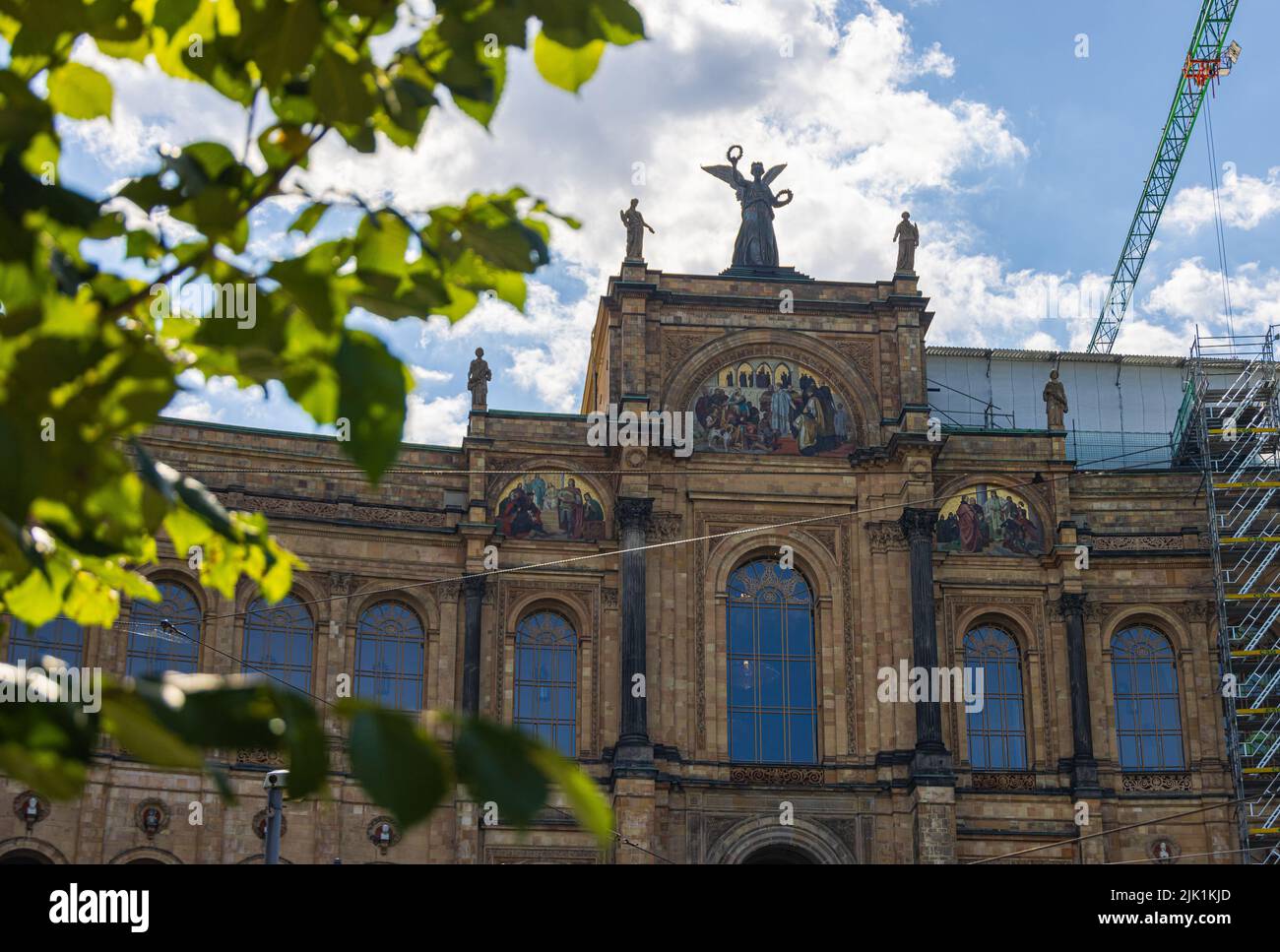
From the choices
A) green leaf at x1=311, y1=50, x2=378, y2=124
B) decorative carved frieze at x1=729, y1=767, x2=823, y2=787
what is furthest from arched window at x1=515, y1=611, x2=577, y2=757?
green leaf at x1=311, y1=50, x2=378, y2=124

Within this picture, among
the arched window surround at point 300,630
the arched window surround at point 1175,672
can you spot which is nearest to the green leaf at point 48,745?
the arched window surround at point 300,630

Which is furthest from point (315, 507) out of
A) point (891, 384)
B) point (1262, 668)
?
point (1262, 668)

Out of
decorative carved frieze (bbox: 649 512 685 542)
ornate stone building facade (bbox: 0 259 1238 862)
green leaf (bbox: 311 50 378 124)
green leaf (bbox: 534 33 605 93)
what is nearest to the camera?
green leaf (bbox: 311 50 378 124)

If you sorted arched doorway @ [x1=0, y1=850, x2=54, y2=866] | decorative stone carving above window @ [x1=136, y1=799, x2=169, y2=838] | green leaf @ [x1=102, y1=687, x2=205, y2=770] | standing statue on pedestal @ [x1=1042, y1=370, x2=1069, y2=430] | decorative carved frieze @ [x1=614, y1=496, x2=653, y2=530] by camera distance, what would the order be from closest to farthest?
green leaf @ [x1=102, y1=687, x2=205, y2=770], arched doorway @ [x1=0, y1=850, x2=54, y2=866], decorative stone carving above window @ [x1=136, y1=799, x2=169, y2=838], decorative carved frieze @ [x1=614, y1=496, x2=653, y2=530], standing statue on pedestal @ [x1=1042, y1=370, x2=1069, y2=430]

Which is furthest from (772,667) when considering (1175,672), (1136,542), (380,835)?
(1175,672)

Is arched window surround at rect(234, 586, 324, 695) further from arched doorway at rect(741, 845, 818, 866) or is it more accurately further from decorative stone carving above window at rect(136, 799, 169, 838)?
arched doorway at rect(741, 845, 818, 866)

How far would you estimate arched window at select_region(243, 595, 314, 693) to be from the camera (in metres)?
35.5

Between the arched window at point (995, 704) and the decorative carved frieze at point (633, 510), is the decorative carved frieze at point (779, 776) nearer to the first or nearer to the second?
the arched window at point (995, 704)

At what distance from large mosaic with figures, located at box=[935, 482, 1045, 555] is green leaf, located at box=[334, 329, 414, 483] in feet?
120

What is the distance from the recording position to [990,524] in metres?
38.9

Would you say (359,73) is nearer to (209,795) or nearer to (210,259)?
(210,259)

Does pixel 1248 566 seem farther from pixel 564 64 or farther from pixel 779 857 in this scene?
pixel 564 64

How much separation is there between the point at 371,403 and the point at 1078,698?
36.2m

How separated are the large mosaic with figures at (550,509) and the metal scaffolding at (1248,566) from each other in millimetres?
14082
